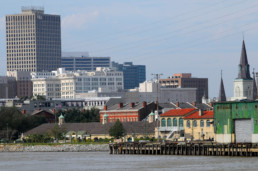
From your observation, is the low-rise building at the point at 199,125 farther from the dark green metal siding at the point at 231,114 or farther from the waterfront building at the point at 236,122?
the waterfront building at the point at 236,122

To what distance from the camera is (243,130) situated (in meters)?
116

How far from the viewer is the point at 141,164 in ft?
335

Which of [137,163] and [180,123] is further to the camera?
[180,123]

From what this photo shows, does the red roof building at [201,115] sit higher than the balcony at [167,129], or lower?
higher

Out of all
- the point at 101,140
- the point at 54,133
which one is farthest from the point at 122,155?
the point at 54,133

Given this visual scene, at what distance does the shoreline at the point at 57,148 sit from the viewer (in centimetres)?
14675

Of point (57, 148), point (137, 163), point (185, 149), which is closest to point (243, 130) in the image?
point (185, 149)

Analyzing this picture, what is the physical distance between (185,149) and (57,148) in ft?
125

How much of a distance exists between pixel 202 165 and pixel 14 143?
72726mm

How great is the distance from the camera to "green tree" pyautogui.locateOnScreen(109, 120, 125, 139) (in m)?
161

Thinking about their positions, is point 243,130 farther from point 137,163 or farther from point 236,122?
point 137,163

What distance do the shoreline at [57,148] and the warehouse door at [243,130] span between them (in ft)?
106

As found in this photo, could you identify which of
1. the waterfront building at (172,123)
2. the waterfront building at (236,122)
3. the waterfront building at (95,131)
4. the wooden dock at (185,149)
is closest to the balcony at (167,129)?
the waterfront building at (172,123)

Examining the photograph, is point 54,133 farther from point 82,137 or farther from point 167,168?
point 167,168
